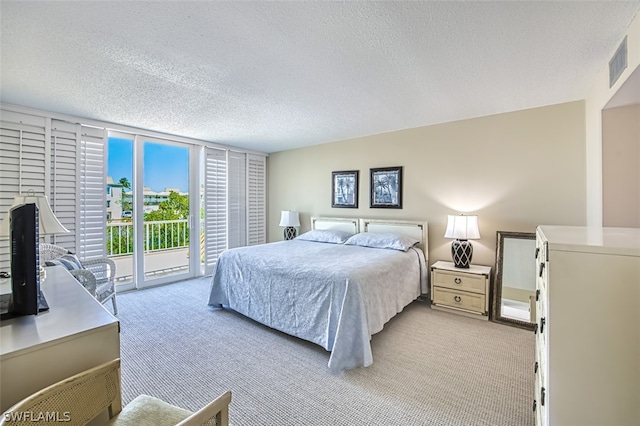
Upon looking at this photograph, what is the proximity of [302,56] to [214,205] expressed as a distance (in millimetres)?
3647

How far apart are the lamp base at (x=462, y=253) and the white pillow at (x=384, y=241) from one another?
0.53 meters

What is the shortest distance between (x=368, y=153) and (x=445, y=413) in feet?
11.8

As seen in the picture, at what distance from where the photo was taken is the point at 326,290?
240 centimetres

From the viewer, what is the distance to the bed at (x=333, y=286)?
2.22 meters

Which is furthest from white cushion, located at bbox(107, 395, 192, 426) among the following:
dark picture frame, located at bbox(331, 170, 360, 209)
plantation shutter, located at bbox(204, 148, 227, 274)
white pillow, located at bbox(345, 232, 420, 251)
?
plantation shutter, located at bbox(204, 148, 227, 274)

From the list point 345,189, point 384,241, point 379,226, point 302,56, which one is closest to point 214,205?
point 345,189

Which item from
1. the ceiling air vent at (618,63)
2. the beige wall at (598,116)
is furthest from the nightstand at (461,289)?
the ceiling air vent at (618,63)

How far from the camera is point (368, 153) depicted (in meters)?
4.48

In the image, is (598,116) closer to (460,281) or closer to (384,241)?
(460,281)

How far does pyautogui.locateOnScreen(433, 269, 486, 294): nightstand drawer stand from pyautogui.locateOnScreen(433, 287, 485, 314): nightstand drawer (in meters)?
0.06

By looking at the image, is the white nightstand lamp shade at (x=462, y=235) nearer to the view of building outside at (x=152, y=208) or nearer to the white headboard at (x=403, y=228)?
the white headboard at (x=403, y=228)

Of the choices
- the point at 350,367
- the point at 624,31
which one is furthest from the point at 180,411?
the point at 624,31

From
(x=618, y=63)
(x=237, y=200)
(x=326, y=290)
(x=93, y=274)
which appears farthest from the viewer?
(x=237, y=200)

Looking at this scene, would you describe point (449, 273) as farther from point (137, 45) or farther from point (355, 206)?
point (137, 45)
